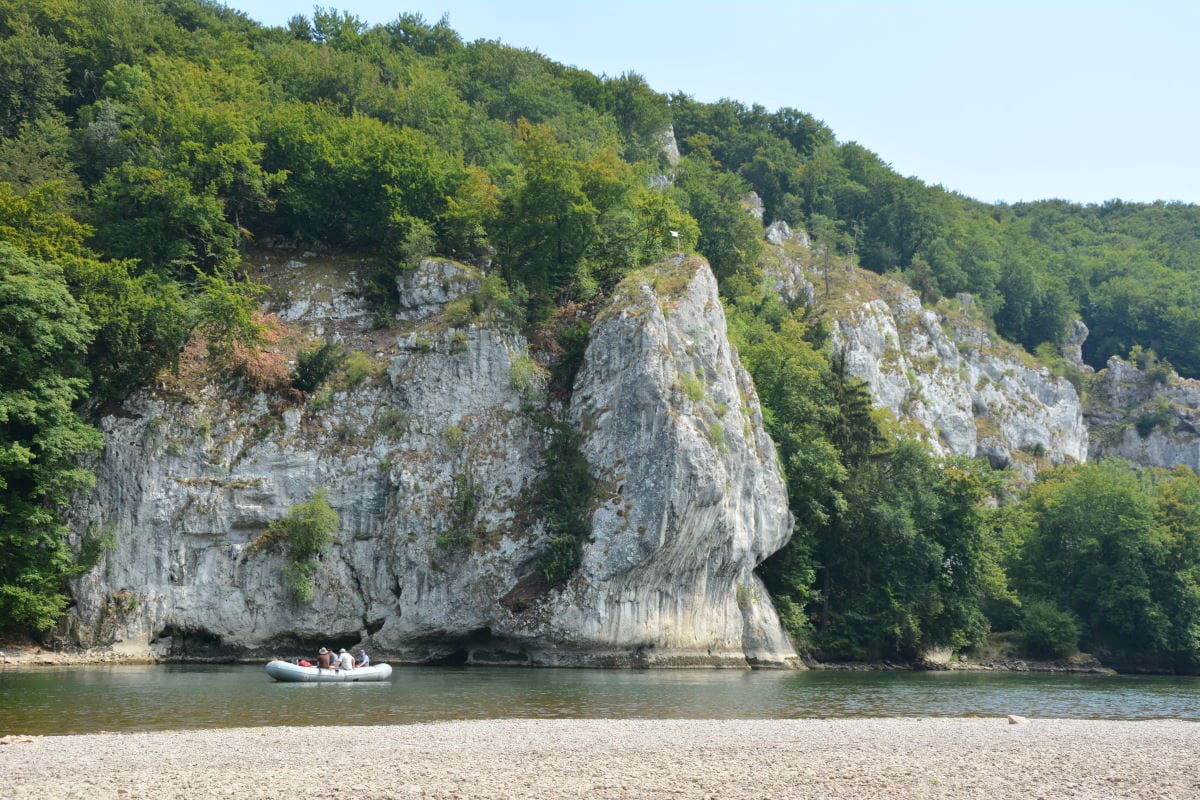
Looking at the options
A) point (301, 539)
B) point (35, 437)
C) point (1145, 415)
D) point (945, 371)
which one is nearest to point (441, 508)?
point (301, 539)

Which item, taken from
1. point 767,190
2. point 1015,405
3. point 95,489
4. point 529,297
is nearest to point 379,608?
point 95,489

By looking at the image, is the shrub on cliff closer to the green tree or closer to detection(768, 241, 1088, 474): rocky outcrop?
the green tree

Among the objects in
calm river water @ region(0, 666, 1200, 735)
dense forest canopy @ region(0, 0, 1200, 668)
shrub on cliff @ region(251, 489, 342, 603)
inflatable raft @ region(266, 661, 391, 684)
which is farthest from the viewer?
shrub on cliff @ region(251, 489, 342, 603)

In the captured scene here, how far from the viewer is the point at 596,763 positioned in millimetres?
16734

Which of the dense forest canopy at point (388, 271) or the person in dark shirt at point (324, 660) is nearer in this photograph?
the person in dark shirt at point (324, 660)

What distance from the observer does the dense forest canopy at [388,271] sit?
129 feet

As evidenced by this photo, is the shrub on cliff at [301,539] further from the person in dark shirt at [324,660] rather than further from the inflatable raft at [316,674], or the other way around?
the inflatable raft at [316,674]

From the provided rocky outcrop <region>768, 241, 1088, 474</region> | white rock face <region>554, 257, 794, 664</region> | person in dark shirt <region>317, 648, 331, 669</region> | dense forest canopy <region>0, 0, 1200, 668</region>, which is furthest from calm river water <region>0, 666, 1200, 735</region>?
rocky outcrop <region>768, 241, 1088, 474</region>

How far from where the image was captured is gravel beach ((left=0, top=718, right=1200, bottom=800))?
571 inches

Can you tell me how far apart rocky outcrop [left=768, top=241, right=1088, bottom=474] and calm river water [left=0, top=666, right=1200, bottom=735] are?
1485 inches

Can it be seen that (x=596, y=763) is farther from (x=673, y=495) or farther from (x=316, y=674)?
(x=673, y=495)

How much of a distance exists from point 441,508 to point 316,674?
11.9 meters

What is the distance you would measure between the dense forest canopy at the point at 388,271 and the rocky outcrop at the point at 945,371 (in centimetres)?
702

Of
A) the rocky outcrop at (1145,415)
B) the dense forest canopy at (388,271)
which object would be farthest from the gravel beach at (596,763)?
the rocky outcrop at (1145,415)
